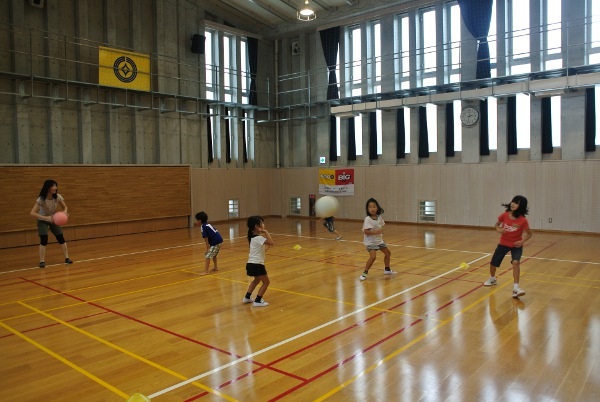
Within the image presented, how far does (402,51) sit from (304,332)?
1381 centimetres

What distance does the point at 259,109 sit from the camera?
19.5 m

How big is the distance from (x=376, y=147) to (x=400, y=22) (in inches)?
180

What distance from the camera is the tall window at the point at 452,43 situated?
1555 cm

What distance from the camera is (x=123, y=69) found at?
14.6 meters

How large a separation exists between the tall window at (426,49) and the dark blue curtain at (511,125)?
2.69m

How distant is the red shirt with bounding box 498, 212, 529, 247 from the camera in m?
6.41

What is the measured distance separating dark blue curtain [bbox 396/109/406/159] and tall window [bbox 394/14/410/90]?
97 cm

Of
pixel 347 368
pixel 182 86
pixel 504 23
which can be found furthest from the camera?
pixel 182 86

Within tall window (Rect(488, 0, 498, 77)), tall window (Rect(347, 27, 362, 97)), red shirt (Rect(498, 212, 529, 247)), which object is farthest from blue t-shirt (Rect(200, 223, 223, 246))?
tall window (Rect(347, 27, 362, 97))

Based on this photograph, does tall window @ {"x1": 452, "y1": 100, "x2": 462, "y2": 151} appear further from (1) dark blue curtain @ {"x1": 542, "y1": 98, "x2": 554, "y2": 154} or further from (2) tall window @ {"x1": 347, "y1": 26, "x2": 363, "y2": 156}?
(2) tall window @ {"x1": 347, "y1": 26, "x2": 363, "y2": 156}

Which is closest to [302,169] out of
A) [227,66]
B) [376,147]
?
[376,147]

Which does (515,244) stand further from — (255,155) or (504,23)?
(255,155)

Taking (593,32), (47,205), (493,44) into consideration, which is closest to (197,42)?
(47,205)

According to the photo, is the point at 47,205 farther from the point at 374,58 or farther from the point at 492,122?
the point at 492,122
